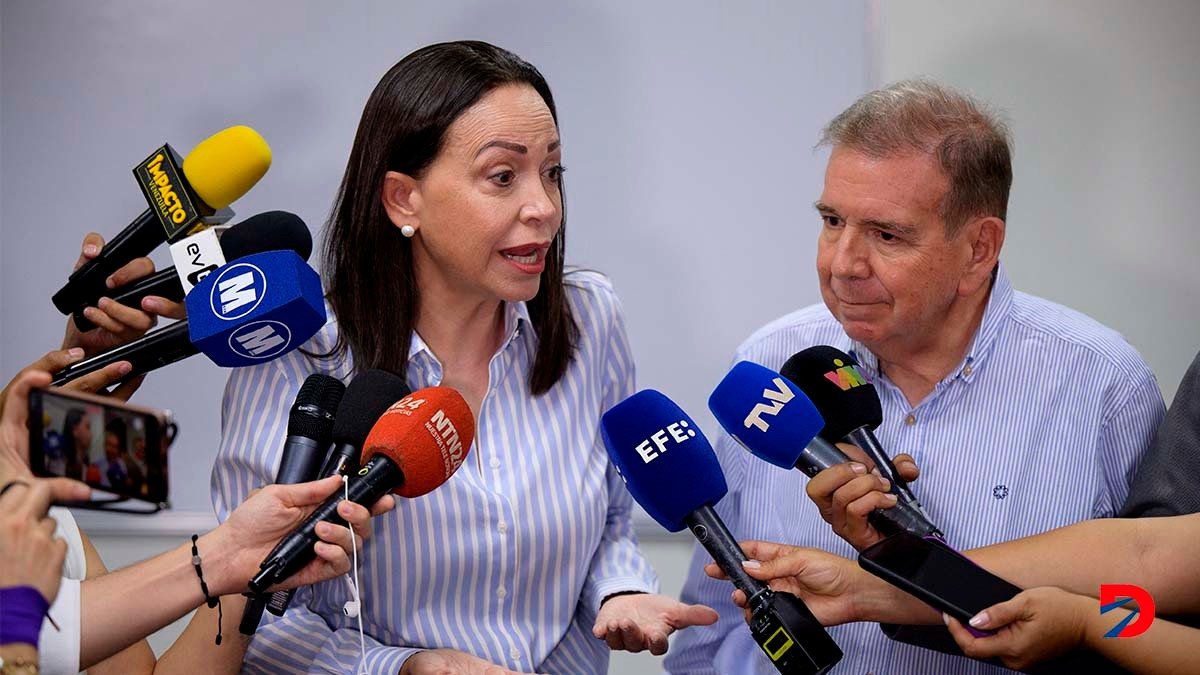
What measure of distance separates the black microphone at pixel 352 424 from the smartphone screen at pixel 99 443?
52 cm

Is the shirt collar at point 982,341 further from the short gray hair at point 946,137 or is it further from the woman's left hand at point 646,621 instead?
the woman's left hand at point 646,621

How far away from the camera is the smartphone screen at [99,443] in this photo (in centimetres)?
140

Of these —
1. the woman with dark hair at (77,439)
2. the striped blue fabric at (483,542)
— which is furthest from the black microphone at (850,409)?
the woman with dark hair at (77,439)

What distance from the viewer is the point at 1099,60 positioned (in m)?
3.56

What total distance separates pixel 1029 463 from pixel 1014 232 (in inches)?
51.0

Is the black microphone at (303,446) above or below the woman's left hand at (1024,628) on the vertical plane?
above

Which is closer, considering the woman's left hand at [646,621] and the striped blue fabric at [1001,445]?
the woman's left hand at [646,621]

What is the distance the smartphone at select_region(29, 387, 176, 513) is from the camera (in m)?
1.40

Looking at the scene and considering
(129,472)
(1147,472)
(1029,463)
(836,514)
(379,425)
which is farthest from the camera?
(1029,463)

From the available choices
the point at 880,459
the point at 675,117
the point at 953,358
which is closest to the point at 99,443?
the point at 880,459

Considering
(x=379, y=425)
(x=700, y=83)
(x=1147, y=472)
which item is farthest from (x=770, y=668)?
(x=700, y=83)

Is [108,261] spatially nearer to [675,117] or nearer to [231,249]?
[231,249]

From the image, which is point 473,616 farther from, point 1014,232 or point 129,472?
point 1014,232

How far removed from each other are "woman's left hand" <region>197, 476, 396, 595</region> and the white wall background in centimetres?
180
